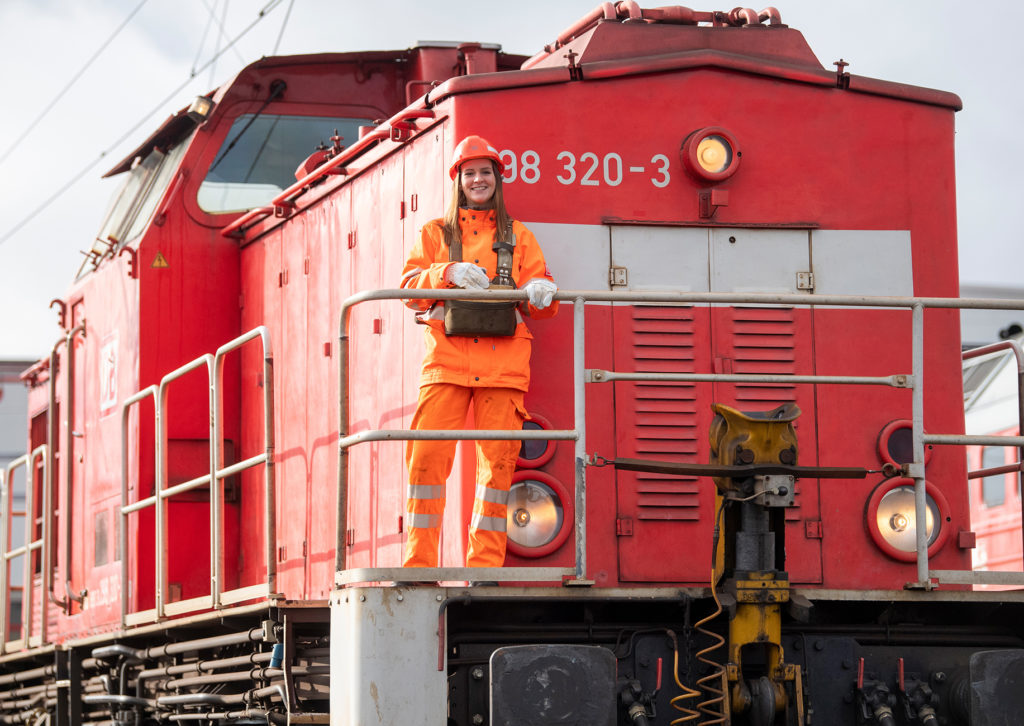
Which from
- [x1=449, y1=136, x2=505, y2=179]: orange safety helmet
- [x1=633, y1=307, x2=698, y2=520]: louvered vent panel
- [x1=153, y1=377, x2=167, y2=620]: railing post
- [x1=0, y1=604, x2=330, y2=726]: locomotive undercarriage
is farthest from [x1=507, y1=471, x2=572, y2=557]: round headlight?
[x1=153, y1=377, x2=167, y2=620]: railing post

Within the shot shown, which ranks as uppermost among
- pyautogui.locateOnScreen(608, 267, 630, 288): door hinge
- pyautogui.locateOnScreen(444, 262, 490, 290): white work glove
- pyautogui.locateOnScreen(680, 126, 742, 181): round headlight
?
pyautogui.locateOnScreen(680, 126, 742, 181): round headlight

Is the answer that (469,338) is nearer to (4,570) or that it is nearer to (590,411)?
(590,411)

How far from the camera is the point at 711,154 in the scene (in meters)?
5.58

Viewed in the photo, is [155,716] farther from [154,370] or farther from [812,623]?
[812,623]

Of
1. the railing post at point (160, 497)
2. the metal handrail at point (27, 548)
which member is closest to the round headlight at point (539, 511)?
the railing post at point (160, 497)

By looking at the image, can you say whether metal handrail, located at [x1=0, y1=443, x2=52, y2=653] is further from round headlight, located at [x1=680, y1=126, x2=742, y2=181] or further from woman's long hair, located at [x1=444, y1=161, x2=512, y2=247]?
round headlight, located at [x1=680, y1=126, x2=742, y2=181]

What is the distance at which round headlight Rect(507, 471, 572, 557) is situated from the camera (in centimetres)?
519

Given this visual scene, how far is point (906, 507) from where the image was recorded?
5473mm

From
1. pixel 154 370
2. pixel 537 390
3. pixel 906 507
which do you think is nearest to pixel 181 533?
pixel 154 370

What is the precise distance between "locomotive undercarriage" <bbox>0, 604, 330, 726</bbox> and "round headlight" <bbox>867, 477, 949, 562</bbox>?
2.08m

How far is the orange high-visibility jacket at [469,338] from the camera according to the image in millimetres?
5016

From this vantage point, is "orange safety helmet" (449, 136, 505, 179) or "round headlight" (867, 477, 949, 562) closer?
"orange safety helmet" (449, 136, 505, 179)

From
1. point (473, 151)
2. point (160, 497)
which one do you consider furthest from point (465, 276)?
point (160, 497)

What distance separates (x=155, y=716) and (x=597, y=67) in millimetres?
3563
